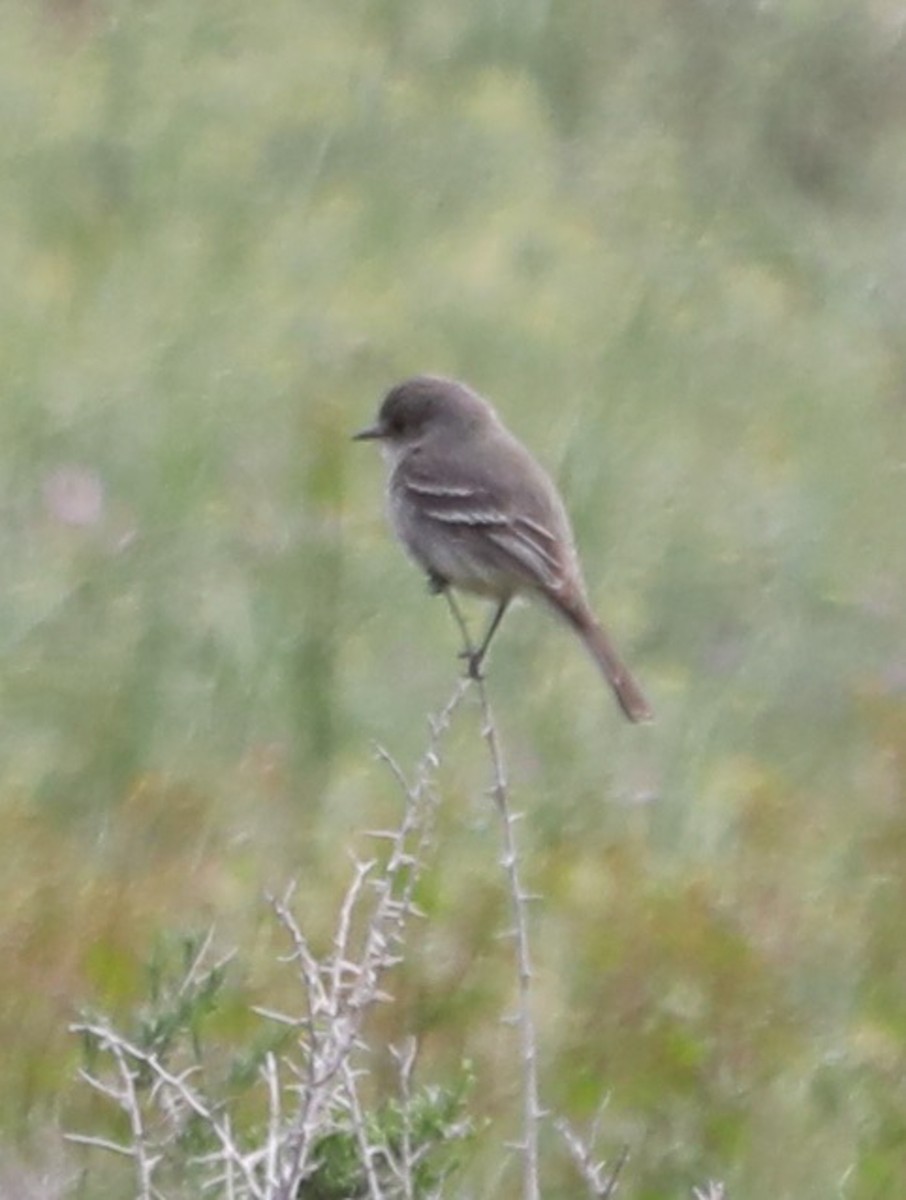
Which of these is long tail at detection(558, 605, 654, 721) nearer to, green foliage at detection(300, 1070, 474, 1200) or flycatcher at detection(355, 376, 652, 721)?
flycatcher at detection(355, 376, 652, 721)

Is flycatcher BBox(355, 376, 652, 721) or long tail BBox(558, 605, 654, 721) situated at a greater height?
flycatcher BBox(355, 376, 652, 721)

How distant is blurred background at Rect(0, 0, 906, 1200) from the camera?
243 inches

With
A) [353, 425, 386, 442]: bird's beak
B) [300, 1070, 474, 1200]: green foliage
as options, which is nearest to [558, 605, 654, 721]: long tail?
[353, 425, 386, 442]: bird's beak

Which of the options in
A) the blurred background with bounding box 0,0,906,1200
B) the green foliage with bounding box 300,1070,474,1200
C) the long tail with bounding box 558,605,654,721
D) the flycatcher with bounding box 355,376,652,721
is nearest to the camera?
the green foliage with bounding box 300,1070,474,1200

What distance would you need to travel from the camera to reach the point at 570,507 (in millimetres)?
8961

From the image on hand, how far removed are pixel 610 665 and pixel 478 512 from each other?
0.46m

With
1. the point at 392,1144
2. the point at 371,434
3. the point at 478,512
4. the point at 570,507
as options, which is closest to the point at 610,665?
the point at 478,512

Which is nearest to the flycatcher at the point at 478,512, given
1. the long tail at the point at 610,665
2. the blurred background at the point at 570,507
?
A: the long tail at the point at 610,665

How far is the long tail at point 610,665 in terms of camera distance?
6988mm

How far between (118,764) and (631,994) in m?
1.45

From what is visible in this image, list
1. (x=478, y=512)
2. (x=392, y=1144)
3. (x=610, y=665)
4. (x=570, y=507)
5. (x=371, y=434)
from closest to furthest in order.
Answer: (x=392, y=1144) → (x=610, y=665) → (x=478, y=512) → (x=371, y=434) → (x=570, y=507)

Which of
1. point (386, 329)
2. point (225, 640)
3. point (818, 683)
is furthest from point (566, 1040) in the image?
point (386, 329)

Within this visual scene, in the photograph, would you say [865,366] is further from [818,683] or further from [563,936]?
[563,936]

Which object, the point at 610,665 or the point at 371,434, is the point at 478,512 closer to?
the point at 610,665
